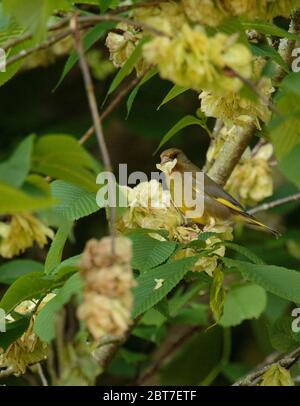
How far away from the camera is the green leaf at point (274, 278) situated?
5.77ft

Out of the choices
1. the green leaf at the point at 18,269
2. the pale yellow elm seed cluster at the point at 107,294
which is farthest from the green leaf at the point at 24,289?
the green leaf at the point at 18,269

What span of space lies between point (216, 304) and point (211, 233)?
0.76 feet

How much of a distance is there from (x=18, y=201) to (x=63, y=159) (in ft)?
0.46

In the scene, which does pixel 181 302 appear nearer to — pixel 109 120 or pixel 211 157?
pixel 211 157

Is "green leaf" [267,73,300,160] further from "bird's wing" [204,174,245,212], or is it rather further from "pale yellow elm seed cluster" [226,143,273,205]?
"pale yellow elm seed cluster" [226,143,273,205]

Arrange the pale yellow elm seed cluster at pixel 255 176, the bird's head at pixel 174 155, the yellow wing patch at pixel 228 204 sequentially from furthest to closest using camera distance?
the bird's head at pixel 174 155, the yellow wing patch at pixel 228 204, the pale yellow elm seed cluster at pixel 255 176

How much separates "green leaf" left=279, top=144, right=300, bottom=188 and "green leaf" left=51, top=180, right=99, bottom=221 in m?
0.68

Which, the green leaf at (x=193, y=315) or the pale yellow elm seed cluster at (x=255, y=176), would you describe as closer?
the pale yellow elm seed cluster at (x=255, y=176)

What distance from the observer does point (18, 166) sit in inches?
45.4

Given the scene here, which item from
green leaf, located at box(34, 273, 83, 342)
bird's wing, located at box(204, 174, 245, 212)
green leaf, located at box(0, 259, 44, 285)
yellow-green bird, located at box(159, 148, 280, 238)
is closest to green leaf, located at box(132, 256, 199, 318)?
green leaf, located at box(34, 273, 83, 342)

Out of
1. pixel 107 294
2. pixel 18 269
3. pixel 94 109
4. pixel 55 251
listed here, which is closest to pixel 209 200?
pixel 18 269

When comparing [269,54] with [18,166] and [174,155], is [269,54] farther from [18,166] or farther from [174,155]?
[174,155]

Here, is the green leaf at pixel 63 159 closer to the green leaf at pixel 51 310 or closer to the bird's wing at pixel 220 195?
the green leaf at pixel 51 310

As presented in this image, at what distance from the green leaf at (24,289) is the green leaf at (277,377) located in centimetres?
49
